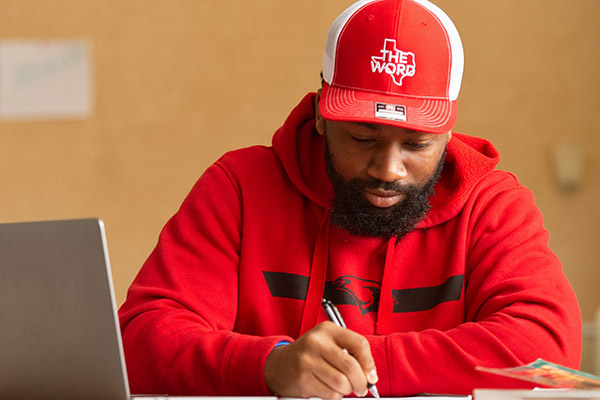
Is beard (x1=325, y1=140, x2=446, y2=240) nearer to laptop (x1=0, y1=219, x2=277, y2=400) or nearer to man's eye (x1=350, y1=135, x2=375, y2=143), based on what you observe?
man's eye (x1=350, y1=135, x2=375, y2=143)

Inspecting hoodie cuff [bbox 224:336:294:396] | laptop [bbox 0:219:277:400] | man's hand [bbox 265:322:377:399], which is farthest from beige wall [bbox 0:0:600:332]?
laptop [bbox 0:219:277:400]

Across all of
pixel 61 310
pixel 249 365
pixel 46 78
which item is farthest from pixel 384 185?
pixel 46 78

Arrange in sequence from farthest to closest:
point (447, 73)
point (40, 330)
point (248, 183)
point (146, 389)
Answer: point (248, 183) < point (447, 73) < point (146, 389) < point (40, 330)

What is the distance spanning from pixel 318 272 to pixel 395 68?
0.42m

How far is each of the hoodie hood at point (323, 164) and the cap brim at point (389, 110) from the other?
0.47ft

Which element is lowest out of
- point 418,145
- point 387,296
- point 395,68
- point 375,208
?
point 387,296

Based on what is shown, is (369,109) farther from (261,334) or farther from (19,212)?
(19,212)

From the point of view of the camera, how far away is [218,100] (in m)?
3.30

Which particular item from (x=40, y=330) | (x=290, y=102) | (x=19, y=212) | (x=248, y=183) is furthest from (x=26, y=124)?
(x=40, y=330)

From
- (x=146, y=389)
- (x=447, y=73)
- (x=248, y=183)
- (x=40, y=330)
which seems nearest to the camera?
(x=40, y=330)

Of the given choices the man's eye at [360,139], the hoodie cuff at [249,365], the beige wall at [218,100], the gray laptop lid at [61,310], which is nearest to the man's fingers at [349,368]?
the hoodie cuff at [249,365]

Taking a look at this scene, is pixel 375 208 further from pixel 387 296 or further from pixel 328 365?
pixel 328 365

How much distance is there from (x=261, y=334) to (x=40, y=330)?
1.98 ft

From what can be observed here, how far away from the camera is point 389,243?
1.53 m
